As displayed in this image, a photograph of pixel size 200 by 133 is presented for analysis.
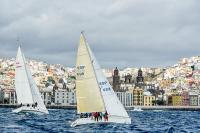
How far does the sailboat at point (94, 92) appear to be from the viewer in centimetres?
4869

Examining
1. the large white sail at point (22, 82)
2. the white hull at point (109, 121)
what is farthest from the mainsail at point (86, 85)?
the large white sail at point (22, 82)

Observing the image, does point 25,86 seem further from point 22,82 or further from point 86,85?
point 86,85

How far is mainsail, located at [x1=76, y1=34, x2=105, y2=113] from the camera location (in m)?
48.4

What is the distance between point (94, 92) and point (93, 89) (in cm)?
28

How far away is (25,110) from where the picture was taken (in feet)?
261

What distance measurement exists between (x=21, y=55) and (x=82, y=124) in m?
33.7

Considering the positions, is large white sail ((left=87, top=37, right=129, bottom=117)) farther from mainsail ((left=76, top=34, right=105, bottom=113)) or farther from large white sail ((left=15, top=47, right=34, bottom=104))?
large white sail ((left=15, top=47, right=34, bottom=104))

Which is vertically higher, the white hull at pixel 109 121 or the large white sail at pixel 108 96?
the large white sail at pixel 108 96

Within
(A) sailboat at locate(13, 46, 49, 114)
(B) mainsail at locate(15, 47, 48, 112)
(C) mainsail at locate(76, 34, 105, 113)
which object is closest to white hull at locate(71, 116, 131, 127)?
(C) mainsail at locate(76, 34, 105, 113)

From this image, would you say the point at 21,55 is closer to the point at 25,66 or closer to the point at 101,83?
the point at 25,66

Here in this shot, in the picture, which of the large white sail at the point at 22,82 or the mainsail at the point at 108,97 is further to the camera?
the large white sail at the point at 22,82

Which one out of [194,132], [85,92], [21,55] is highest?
[21,55]

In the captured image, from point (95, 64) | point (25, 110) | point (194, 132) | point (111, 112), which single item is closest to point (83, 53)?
point (95, 64)

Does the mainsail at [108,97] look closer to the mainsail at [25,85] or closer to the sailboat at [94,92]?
the sailboat at [94,92]
